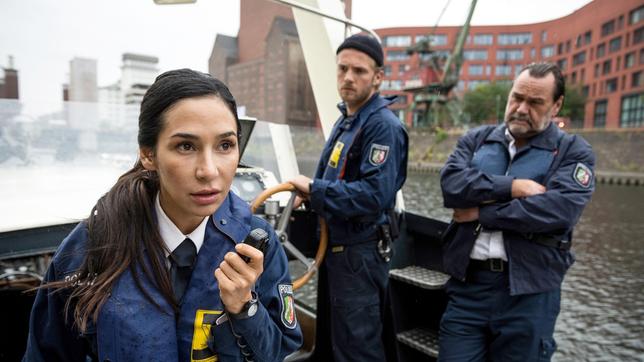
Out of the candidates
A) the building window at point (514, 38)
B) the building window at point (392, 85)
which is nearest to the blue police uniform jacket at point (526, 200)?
the building window at point (392, 85)

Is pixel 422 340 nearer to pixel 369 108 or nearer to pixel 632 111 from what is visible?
pixel 369 108

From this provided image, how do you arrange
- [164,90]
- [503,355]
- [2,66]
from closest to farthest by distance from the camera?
[164,90]
[503,355]
[2,66]

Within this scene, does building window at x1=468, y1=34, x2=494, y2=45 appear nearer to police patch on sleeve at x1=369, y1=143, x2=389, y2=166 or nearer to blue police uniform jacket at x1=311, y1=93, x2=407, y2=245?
blue police uniform jacket at x1=311, y1=93, x2=407, y2=245

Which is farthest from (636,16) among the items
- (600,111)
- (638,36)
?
(600,111)

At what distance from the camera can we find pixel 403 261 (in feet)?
8.55

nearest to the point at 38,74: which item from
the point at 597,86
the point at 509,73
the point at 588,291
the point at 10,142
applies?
the point at 10,142

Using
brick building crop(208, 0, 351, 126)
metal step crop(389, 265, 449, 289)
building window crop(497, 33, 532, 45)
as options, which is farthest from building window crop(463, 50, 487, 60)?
metal step crop(389, 265, 449, 289)

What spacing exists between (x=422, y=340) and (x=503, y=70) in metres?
63.1

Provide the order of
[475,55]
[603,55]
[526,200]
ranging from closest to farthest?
[526,200]
[603,55]
[475,55]

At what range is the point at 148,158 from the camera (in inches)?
41.2

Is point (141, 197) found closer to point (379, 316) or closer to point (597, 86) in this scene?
point (379, 316)

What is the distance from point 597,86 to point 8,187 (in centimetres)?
4587

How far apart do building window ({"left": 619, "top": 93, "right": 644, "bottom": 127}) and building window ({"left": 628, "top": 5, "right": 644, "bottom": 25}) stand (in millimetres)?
5916

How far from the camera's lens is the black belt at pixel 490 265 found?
1.90 m
